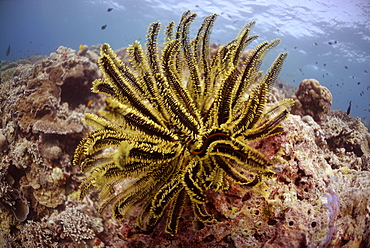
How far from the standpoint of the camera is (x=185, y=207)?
8.07ft

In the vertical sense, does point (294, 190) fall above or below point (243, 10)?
below

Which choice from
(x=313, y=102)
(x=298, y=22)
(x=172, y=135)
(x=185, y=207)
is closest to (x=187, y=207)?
(x=185, y=207)

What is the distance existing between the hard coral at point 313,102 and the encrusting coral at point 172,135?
215 inches

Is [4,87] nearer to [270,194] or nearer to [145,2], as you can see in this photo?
[270,194]

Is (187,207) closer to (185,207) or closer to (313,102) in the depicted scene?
(185,207)

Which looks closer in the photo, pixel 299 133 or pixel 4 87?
pixel 299 133

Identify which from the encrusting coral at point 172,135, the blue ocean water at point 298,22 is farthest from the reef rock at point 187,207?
the blue ocean water at point 298,22

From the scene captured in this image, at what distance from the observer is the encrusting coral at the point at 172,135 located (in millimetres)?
1852

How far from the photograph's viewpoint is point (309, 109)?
22.9 feet

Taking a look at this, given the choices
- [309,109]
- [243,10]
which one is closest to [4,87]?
[309,109]

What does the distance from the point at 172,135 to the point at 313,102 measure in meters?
6.74

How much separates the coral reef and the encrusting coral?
0.33 meters

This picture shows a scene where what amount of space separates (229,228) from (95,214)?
3.78 metres

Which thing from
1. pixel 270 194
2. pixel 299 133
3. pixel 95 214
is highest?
pixel 299 133
